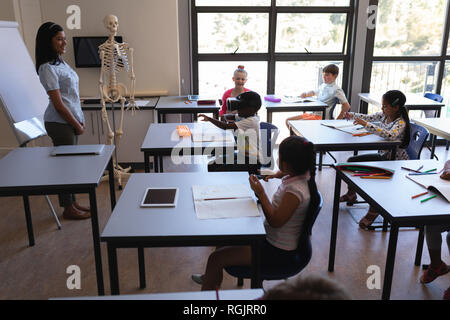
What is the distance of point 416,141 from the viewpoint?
11.0ft

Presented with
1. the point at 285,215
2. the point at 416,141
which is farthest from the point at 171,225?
the point at 416,141

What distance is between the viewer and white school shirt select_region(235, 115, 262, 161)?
3.02 meters

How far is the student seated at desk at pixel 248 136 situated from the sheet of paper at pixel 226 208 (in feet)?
2.99

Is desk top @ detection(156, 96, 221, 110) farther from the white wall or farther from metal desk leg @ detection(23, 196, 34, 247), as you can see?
metal desk leg @ detection(23, 196, 34, 247)

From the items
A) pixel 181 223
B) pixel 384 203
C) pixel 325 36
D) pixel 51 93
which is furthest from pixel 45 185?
pixel 325 36

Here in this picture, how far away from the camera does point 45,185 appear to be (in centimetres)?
222

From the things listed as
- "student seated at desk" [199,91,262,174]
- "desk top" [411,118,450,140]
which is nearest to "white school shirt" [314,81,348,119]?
"desk top" [411,118,450,140]

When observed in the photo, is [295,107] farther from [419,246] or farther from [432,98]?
[419,246]

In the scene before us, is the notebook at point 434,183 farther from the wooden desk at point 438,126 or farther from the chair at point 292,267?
the wooden desk at point 438,126

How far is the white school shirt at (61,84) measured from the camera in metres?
3.10

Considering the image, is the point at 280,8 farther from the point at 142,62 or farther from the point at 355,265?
the point at 355,265

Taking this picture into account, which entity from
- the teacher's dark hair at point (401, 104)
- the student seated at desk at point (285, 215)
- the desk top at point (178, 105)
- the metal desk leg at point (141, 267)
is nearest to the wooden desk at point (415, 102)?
the teacher's dark hair at point (401, 104)

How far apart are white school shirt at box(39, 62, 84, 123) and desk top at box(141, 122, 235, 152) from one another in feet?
2.14
